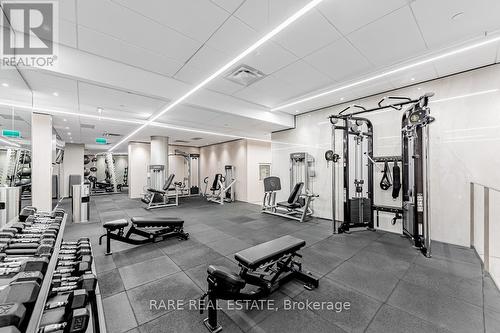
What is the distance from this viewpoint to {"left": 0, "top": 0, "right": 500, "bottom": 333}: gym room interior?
176 centimetres

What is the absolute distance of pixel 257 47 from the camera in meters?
2.69

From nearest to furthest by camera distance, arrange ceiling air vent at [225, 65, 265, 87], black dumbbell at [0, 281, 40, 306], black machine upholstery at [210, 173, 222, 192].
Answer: black dumbbell at [0, 281, 40, 306]
ceiling air vent at [225, 65, 265, 87]
black machine upholstery at [210, 173, 222, 192]

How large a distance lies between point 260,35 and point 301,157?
3.79 meters

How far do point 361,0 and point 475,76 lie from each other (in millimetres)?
2996

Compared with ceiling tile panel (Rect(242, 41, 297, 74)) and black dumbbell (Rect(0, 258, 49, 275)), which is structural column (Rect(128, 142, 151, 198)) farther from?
black dumbbell (Rect(0, 258, 49, 275))

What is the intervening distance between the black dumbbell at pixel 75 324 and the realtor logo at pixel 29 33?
285 centimetres

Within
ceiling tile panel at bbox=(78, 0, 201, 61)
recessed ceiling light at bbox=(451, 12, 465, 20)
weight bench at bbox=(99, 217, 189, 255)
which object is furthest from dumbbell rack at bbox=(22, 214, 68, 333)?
recessed ceiling light at bbox=(451, 12, 465, 20)

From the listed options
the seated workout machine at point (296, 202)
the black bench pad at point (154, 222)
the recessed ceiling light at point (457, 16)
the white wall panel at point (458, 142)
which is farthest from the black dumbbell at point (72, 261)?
the white wall panel at point (458, 142)

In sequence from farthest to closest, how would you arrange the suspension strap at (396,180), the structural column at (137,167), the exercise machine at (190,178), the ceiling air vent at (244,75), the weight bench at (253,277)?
the exercise machine at (190,178) < the structural column at (137,167) < the suspension strap at (396,180) < the ceiling air vent at (244,75) < the weight bench at (253,277)

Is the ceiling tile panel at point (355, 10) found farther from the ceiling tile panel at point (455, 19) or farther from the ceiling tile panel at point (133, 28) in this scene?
the ceiling tile panel at point (133, 28)

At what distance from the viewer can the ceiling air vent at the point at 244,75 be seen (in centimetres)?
331

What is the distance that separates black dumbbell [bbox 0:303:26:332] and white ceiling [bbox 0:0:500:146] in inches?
101

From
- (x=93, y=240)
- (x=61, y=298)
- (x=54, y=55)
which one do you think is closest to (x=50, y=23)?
(x=54, y=55)

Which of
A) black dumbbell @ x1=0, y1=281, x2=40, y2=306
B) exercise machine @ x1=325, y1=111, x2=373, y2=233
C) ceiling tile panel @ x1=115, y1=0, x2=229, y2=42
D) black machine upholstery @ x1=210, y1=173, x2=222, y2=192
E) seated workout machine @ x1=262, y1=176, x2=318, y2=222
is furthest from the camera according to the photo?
black machine upholstery @ x1=210, y1=173, x2=222, y2=192
